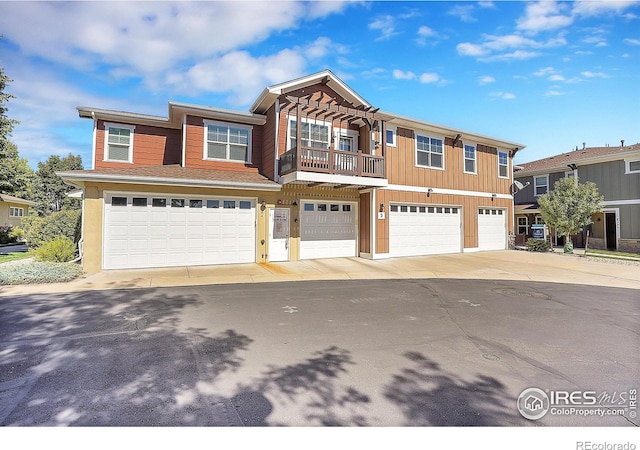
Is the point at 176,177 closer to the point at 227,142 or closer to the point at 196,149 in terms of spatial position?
the point at 196,149

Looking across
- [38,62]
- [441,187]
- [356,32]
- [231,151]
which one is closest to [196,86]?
[231,151]

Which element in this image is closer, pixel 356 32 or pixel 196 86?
pixel 356 32

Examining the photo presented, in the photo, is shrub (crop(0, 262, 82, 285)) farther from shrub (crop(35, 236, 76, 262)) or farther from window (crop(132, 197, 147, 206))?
window (crop(132, 197, 147, 206))

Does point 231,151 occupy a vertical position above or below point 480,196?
above

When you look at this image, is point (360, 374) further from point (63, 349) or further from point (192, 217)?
point (192, 217)

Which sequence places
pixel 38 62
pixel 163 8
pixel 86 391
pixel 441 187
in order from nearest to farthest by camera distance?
pixel 86 391
pixel 163 8
pixel 38 62
pixel 441 187

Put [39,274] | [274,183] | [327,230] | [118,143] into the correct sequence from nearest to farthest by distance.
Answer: [39,274] < [274,183] < [118,143] < [327,230]

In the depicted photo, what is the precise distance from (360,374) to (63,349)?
3.92 metres

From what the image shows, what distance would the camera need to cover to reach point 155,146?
548 inches

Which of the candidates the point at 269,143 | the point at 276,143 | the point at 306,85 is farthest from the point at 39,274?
the point at 306,85

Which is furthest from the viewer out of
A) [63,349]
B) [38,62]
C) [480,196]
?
[480,196]

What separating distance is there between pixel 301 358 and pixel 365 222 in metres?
10.6

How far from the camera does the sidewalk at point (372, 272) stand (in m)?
8.62
